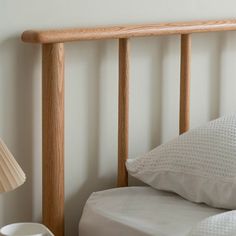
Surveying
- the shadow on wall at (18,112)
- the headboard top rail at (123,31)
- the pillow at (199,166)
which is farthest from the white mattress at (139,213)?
the headboard top rail at (123,31)

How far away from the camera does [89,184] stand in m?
2.10

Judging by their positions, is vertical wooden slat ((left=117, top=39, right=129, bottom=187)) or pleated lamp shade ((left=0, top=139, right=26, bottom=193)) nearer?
pleated lamp shade ((left=0, top=139, right=26, bottom=193))

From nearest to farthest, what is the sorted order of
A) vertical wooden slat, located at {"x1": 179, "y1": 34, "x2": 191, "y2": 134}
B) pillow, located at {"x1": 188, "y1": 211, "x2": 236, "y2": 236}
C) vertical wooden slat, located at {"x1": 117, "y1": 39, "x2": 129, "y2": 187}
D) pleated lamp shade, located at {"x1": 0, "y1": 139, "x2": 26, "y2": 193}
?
pleated lamp shade, located at {"x1": 0, "y1": 139, "x2": 26, "y2": 193}
pillow, located at {"x1": 188, "y1": 211, "x2": 236, "y2": 236}
vertical wooden slat, located at {"x1": 117, "y1": 39, "x2": 129, "y2": 187}
vertical wooden slat, located at {"x1": 179, "y1": 34, "x2": 191, "y2": 134}

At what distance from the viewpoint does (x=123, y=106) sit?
206cm

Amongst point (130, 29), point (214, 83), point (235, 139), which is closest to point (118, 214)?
point (235, 139)

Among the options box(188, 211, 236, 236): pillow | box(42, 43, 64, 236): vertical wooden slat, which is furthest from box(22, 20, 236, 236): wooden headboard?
box(188, 211, 236, 236): pillow

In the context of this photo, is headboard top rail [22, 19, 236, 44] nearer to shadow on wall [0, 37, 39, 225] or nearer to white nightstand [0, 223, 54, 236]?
shadow on wall [0, 37, 39, 225]

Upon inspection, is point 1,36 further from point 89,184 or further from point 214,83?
point 214,83

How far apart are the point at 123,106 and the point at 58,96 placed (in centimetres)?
22

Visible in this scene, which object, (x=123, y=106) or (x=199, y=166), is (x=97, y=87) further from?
(x=199, y=166)

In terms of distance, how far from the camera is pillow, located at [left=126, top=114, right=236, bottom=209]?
1.91 meters

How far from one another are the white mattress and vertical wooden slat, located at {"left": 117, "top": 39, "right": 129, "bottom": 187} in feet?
0.28

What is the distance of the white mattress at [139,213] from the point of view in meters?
1.83

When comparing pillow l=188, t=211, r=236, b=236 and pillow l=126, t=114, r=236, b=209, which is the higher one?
pillow l=126, t=114, r=236, b=209
